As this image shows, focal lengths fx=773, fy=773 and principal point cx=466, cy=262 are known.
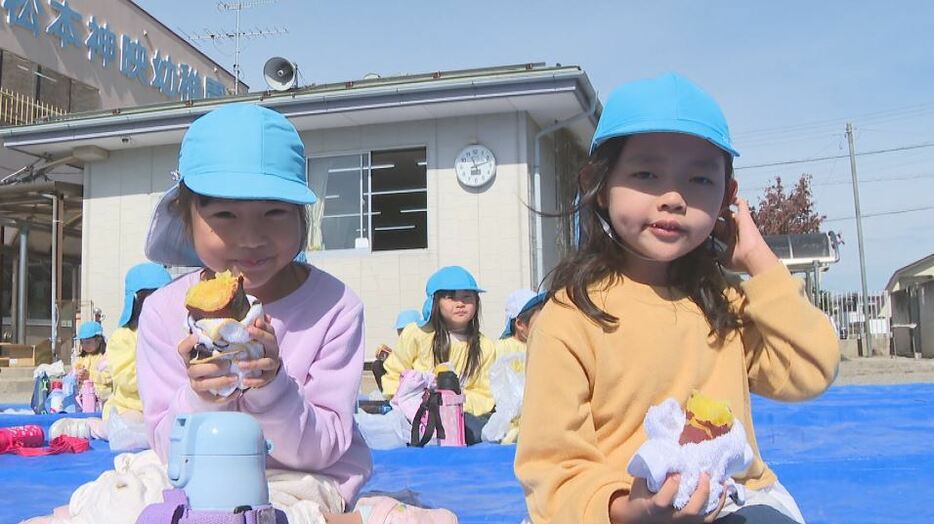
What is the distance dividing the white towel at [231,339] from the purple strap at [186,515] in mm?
219

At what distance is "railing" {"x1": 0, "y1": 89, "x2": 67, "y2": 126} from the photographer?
14320 millimetres

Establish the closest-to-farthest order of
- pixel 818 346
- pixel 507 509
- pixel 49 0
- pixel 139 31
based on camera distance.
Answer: pixel 818 346
pixel 507 509
pixel 49 0
pixel 139 31

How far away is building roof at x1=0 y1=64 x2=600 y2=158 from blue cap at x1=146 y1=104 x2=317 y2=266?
7.42 metres

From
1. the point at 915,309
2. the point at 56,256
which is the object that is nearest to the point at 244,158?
the point at 56,256

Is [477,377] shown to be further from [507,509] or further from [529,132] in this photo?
[529,132]

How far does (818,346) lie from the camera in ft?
5.13

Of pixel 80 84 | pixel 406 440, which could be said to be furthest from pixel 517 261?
pixel 80 84

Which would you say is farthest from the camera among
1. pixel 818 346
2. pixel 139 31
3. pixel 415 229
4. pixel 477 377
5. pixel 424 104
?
pixel 139 31

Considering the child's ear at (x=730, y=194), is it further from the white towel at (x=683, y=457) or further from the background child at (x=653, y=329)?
the white towel at (x=683, y=457)

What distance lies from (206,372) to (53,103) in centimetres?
1693

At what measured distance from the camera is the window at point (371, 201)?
10320 mm

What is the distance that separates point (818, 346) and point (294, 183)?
4.04 feet

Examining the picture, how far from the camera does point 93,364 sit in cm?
824

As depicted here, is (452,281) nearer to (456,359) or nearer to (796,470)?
(456,359)
